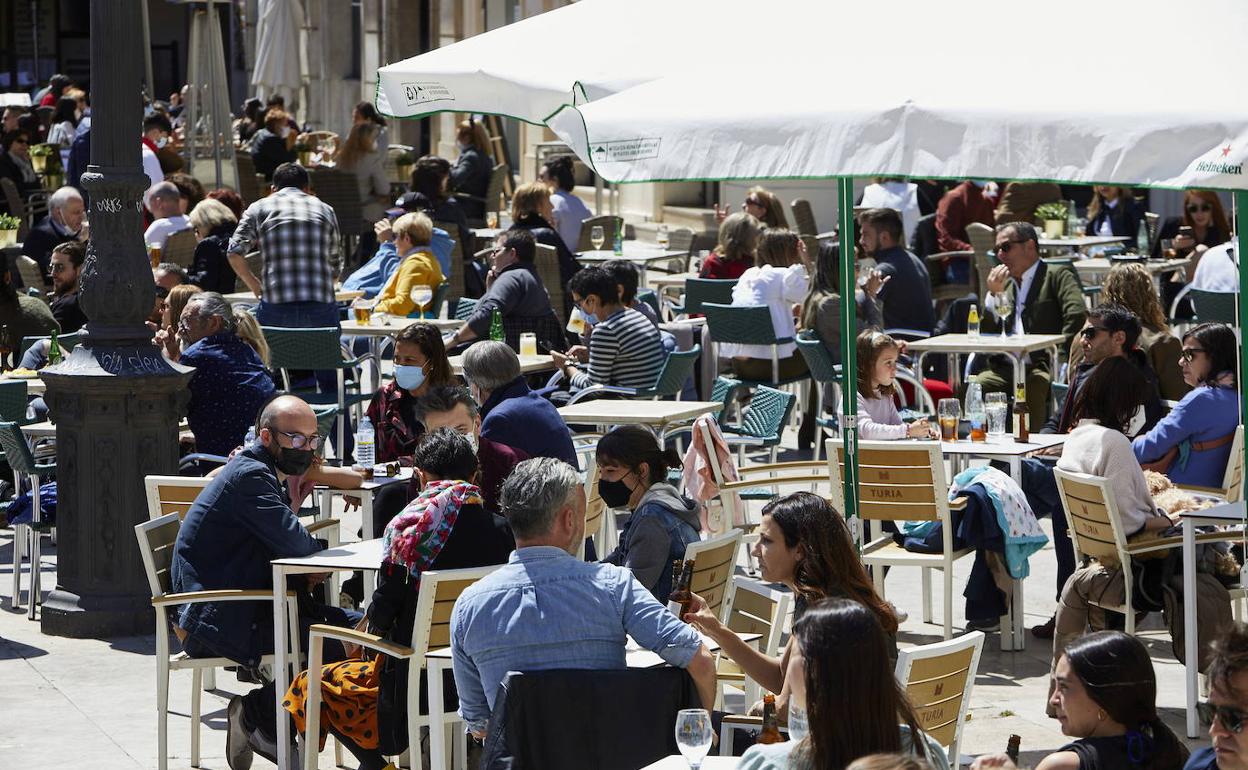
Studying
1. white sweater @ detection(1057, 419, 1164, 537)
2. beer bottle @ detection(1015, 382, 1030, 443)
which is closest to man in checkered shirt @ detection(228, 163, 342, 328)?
beer bottle @ detection(1015, 382, 1030, 443)

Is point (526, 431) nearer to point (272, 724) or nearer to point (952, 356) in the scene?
point (272, 724)

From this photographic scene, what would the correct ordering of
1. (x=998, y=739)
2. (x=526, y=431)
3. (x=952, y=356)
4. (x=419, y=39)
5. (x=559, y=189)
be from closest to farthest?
(x=998, y=739) → (x=526, y=431) → (x=952, y=356) → (x=559, y=189) → (x=419, y=39)

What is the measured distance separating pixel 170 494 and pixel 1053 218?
10.4m

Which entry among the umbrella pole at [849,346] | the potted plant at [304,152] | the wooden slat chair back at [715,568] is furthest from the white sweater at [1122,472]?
the potted plant at [304,152]

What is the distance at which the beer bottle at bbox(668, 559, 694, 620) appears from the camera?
16.0 feet

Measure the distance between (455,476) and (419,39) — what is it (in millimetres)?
28812

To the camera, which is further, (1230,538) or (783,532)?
(1230,538)

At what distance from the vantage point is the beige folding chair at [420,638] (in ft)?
18.0

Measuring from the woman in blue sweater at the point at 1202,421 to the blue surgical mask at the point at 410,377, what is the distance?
2.99m

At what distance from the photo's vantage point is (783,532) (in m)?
4.90

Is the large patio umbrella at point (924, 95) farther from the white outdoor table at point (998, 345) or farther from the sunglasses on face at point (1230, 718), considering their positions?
the white outdoor table at point (998, 345)

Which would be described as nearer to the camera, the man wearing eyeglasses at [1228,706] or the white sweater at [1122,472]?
the man wearing eyeglasses at [1228,706]

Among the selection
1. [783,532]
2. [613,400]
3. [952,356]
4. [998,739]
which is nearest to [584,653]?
[783,532]

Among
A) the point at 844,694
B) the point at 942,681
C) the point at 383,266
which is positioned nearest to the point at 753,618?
the point at 942,681
